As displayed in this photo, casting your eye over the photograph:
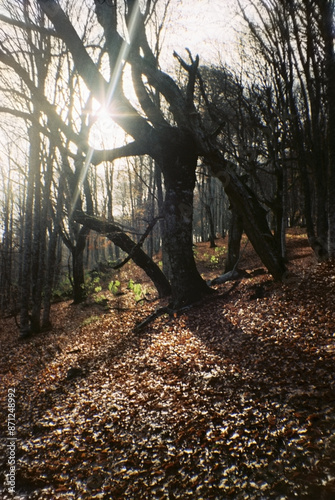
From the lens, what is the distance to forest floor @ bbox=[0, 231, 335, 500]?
214 centimetres

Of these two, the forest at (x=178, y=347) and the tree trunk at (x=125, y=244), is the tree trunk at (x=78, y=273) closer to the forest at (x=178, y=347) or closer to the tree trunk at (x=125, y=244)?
the forest at (x=178, y=347)

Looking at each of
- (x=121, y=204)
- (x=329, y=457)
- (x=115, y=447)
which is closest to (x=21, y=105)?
(x=115, y=447)

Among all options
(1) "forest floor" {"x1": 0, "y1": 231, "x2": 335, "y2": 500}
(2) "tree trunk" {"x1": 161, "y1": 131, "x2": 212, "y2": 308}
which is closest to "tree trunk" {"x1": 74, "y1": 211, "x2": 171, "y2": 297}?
(2) "tree trunk" {"x1": 161, "y1": 131, "x2": 212, "y2": 308}

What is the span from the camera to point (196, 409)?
3.00 m

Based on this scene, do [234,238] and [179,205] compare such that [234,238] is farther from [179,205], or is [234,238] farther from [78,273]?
[78,273]

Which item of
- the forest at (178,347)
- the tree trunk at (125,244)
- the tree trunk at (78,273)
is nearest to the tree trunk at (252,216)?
the forest at (178,347)

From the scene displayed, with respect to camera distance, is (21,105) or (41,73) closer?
(41,73)

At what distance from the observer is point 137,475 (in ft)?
7.84

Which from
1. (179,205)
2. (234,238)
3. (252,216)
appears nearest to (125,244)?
(179,205)

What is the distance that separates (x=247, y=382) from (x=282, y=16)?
10.9 metres

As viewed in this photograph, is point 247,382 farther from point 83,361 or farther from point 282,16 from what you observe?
point 282,16

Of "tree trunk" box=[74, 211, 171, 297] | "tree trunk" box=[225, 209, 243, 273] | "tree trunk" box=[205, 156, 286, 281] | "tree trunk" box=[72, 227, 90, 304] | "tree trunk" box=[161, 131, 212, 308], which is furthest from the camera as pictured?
"tree trunk" box=[72, 227, 90, 304]

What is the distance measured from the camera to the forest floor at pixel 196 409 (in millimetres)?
2141

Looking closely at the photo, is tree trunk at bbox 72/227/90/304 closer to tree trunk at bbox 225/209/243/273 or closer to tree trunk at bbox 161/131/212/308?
tree trunk at bbox 225/209/243/273
